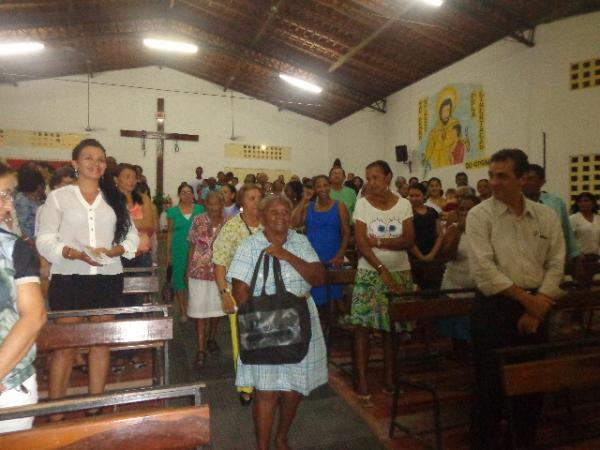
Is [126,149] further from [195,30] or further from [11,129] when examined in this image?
[195,30]

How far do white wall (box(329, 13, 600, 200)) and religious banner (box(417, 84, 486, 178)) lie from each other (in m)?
0.17

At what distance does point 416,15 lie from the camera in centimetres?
776

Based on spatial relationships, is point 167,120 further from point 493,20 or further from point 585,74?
point 585,74

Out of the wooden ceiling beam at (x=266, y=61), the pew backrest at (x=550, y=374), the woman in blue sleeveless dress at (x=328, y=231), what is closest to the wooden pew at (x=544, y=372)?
the pew backrest at (x=550, y=374)

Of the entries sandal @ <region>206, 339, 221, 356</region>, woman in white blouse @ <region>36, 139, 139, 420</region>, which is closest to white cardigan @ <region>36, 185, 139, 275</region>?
woman in white blouse @ <region>36, 139, 139, 420</region>

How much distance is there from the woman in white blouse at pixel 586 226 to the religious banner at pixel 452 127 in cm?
300

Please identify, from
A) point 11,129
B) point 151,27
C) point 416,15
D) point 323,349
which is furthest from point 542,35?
point 11,129

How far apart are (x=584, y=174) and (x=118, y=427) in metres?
7.68

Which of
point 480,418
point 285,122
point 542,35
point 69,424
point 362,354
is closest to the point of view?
point 69,424

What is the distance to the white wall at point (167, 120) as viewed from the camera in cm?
1295

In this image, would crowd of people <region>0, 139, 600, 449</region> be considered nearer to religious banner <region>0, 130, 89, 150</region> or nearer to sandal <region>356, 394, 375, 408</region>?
sandal <region>356, 394, 375, 408</region>

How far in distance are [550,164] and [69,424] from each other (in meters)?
8.02

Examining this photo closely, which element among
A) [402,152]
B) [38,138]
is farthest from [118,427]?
[38,138]

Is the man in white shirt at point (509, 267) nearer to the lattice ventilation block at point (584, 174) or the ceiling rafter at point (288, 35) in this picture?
the lattice ventilation block at point (584, 174)
